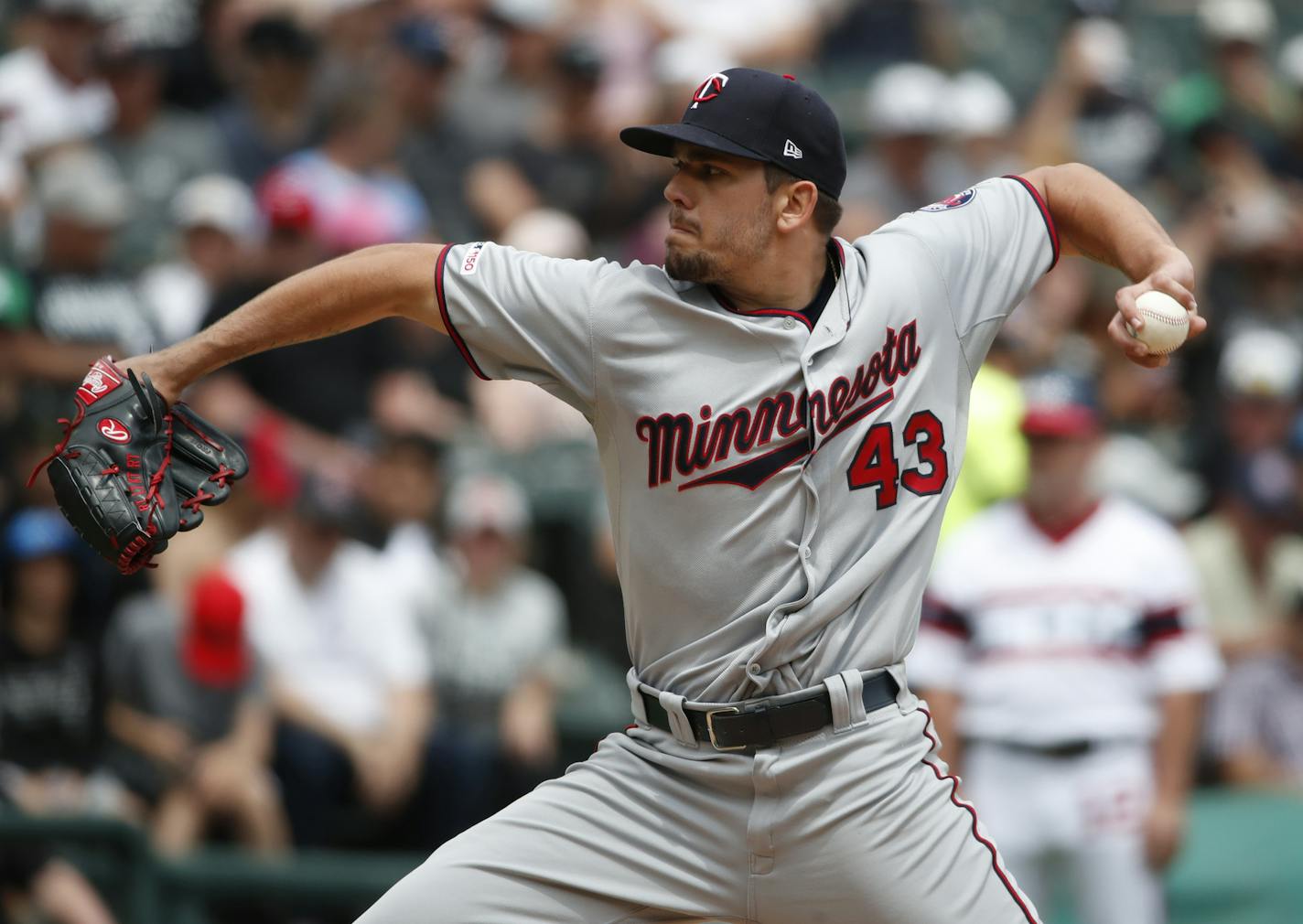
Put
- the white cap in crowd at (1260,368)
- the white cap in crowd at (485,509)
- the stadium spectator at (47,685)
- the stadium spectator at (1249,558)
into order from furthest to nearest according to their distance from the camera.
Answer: the white cap in crowd at (1260,368), the stadium spectator at (1249,558), the white cap in crowd at (485,509), the stadium spectator at (47,685)

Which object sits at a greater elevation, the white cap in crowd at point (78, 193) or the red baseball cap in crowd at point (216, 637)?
the white cap in crowd at point (78, 193)

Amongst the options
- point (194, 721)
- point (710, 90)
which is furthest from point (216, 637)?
point (710, 90)

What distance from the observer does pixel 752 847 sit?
378 cm

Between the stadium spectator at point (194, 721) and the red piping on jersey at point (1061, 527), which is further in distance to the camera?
the stadium spectator at point (194, 721)

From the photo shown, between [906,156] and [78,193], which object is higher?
[78,193]

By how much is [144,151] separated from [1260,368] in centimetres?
544

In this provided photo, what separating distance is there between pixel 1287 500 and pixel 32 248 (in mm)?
5718

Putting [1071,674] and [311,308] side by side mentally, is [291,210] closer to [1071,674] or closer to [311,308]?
[1071,674]

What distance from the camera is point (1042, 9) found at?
12680mm

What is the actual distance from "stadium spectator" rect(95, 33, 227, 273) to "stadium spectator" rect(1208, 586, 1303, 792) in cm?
525

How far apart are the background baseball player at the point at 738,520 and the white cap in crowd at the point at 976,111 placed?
6.44m

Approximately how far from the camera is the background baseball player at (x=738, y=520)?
3764 millimetres

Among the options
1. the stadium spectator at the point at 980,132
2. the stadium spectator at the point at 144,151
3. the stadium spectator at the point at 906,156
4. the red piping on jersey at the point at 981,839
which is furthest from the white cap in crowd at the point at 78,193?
the red piping on jersey at the point at 981,839

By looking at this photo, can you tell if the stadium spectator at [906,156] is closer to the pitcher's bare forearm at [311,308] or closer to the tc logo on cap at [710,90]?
the tc logo on cap at [710,90]
